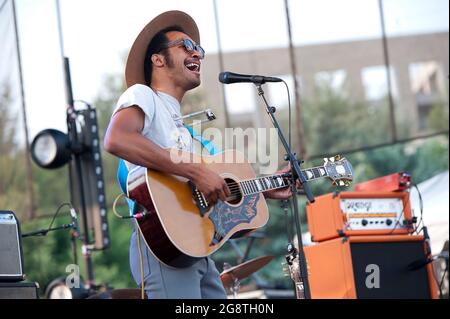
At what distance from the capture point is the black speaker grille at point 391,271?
6.03 m

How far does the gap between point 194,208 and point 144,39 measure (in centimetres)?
108

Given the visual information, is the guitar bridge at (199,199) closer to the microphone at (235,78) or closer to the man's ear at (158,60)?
the microphone at (235,78)

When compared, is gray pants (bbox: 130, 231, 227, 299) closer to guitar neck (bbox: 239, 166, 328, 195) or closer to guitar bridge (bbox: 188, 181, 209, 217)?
guitar bridge (bbox: 188, 181, 209, 217)

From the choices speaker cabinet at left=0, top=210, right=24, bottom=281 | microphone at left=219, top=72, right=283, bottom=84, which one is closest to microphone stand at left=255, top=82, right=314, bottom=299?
A: microphone at left=219, top=72, right=283, bottom=84

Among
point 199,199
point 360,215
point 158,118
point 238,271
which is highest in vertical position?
point 158,118

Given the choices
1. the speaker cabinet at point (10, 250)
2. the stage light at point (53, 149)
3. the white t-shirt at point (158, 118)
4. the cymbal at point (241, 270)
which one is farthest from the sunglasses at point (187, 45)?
the stage light at point (53, 149)

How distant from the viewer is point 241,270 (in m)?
6.19

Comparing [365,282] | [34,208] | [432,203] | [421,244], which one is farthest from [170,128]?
[34,208]

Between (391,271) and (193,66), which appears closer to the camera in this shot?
(193,66)

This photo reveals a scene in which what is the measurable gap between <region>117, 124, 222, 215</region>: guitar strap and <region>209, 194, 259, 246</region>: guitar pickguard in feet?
1.16

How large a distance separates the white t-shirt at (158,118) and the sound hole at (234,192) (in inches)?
11.0

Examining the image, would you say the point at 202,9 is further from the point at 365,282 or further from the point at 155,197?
the point at 155,197

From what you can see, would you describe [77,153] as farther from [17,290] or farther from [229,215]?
[229,215]

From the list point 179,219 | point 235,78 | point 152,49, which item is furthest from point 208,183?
point 152,49
